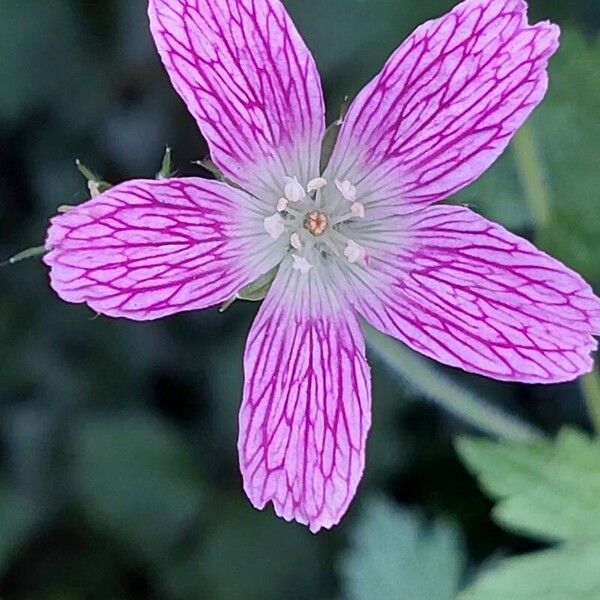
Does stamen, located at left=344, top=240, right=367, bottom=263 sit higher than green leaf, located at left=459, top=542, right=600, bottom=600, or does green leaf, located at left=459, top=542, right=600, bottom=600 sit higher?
stamen, located at left=344, top=240, right=367, bottom=263

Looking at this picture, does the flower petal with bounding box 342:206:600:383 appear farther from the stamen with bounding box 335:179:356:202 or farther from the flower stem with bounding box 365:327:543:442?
the flower stem with bounding box 365:327:543:442

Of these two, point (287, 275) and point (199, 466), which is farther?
point (199, 466)

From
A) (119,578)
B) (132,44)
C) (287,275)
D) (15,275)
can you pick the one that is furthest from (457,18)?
(119,578)

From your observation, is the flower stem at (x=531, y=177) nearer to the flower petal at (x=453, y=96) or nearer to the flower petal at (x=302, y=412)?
the flower petal at (x=453, y=96)

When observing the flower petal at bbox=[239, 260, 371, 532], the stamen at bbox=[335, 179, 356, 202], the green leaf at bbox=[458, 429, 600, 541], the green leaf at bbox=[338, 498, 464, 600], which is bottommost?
the green leaf at bbox=[338, 498, 464, 600]

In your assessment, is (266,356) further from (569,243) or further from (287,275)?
(569,243)

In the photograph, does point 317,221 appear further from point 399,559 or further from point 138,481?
point 138,481

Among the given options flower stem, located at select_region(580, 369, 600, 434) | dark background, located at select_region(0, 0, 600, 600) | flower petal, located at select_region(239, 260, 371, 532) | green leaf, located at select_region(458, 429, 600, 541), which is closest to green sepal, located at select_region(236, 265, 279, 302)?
flower petal, located at select_region(239, 260, 371, 532)
